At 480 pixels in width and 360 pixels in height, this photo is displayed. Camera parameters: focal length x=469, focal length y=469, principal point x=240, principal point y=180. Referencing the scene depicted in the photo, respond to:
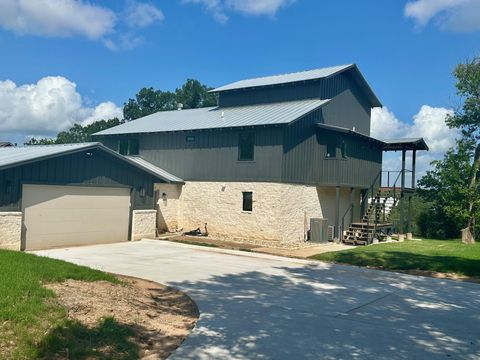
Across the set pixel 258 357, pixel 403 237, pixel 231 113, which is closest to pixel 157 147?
pixel 231 113

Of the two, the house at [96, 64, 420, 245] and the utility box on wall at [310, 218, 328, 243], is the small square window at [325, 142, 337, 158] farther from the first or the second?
the utility box on wall at [310, 218, 328, 243]

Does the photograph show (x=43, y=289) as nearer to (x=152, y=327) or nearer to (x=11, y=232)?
(x=152, y=327)

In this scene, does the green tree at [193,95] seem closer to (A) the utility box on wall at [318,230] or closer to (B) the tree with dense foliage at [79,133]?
(B) the tree with dense foliage at [79,133]

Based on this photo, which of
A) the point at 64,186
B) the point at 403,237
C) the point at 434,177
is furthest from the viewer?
the point at 434,177

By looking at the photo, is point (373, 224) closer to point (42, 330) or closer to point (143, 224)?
point (143, 224)

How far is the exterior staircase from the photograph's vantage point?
23.6 meters

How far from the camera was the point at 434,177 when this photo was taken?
1185 inches

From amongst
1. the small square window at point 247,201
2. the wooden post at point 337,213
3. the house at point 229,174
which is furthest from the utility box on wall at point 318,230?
the small square window at point 247,201

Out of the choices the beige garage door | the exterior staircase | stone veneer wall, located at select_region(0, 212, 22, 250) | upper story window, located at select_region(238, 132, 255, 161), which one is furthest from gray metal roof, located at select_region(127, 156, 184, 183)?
the exterior staircase

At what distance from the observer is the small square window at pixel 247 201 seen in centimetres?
2253

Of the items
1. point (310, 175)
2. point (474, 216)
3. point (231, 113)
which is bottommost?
point (474, 216)

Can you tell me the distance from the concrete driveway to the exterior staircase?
8046 millimetres

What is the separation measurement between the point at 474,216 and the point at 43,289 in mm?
25179

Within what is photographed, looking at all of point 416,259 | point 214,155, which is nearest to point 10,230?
point 214,155
